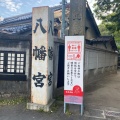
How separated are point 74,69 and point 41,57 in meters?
1.20

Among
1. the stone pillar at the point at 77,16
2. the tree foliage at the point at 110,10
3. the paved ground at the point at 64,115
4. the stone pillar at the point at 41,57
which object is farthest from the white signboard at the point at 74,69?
the tree foliage at the point at 110,10

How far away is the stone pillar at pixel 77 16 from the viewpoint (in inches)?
190

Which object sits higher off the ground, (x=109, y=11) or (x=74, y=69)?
(x=109, y=11)

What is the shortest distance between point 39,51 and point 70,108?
220cm

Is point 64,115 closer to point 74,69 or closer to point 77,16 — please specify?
point 74,69

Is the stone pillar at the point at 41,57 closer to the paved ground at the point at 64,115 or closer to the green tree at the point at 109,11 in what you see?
the paved ground at the point at 64,115

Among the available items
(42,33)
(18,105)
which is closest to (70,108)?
(18,105)

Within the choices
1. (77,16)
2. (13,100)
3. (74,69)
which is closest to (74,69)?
(74,69)

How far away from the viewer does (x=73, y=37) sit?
474 cm

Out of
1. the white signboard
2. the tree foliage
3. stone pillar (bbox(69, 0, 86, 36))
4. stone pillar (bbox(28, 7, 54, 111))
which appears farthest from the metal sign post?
the tree foliage

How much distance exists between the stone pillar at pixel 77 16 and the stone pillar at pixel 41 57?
31.5 inches

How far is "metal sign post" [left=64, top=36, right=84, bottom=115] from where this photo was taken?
4.71 m

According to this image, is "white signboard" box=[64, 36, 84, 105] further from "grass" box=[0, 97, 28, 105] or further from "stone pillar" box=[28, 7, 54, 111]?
"grass" box=[0, 97, 28, 105]

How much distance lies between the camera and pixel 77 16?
4.88 meters
